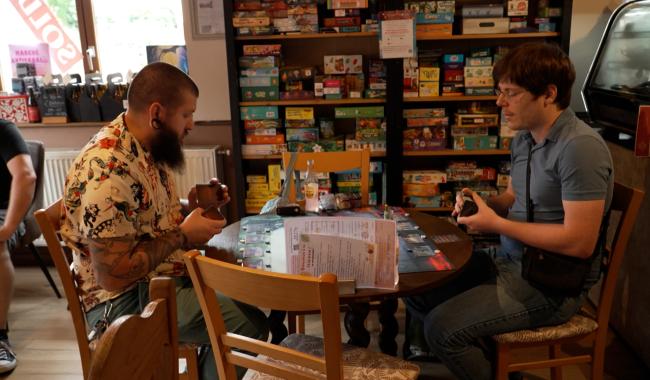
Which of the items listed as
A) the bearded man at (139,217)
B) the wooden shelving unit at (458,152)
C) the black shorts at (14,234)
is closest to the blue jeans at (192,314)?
the bearded man at (139,217)

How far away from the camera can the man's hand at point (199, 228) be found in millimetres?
1696

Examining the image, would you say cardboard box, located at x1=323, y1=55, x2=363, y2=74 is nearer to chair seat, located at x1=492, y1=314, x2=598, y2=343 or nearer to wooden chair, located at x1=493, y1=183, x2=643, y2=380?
wooden chair, located at x1=493, y1=183, x2=643, y2=380

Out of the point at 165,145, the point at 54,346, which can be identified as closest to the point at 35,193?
the point at 54,346

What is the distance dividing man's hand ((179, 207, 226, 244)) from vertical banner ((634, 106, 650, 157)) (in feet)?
4.75

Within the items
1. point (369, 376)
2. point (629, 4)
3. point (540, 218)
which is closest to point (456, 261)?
point (540, 218)

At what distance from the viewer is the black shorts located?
269 centimetres

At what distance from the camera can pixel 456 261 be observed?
1.64 meters

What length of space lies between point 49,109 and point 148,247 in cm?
229

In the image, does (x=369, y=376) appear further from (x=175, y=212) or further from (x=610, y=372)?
(x=610, y=372)

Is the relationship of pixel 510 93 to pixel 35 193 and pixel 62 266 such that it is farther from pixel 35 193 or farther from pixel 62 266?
pixel 35 193

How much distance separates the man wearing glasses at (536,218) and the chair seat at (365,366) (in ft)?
0.78

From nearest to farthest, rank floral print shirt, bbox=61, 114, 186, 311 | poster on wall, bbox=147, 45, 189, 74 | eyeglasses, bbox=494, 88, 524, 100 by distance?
1. floral print shirt, bbox=61, 114, 186, 311
2. eyeglasses, bbox=494, 88, 524, 100
3. poster on wall, bbox=147, 45, 189, 74

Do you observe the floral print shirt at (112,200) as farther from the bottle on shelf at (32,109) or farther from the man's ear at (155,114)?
the bottle on shelf at (32,109)

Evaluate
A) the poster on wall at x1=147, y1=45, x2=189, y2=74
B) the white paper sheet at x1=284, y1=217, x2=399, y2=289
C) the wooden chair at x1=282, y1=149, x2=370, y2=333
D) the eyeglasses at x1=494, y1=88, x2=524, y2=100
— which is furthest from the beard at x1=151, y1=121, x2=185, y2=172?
the poster on wall at x1=147, y1=45, x2=189, y2=74
